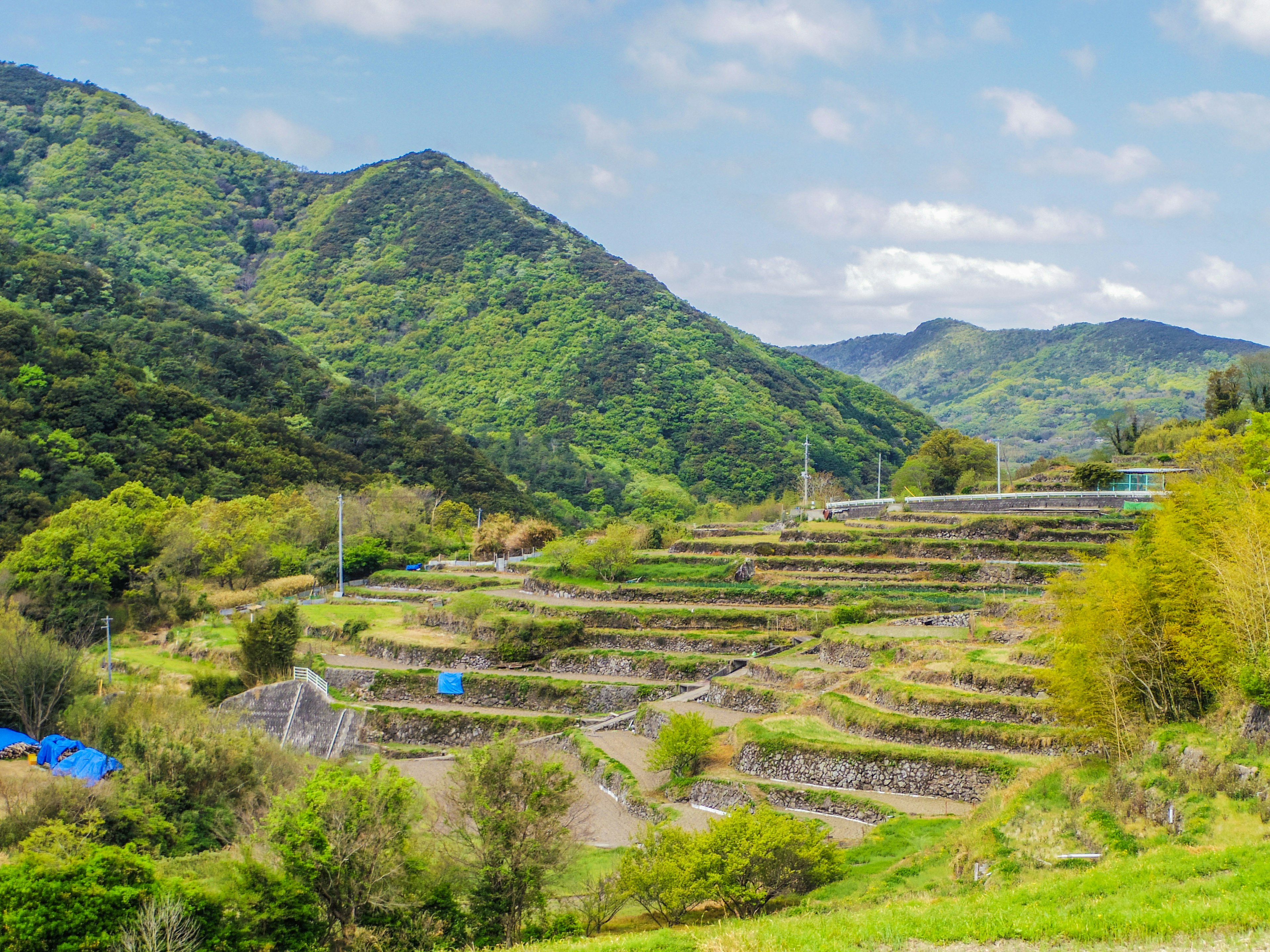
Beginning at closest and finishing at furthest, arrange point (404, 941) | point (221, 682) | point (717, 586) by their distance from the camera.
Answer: point (404, 941), point (221, 682), point (717, 586)

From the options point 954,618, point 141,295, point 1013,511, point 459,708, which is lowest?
point 459,708

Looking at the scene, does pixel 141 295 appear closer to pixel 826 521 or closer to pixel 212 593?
pixel 212 593

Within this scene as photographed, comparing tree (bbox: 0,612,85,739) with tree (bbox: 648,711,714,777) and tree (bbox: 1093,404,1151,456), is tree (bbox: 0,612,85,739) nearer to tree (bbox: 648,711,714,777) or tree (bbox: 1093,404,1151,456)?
tree (bbox: 648,711,714,777)

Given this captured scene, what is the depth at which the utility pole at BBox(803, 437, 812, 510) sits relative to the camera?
64.1 metres

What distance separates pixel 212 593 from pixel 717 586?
89.4 ft

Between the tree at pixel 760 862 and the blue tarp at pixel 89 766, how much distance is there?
1679cm

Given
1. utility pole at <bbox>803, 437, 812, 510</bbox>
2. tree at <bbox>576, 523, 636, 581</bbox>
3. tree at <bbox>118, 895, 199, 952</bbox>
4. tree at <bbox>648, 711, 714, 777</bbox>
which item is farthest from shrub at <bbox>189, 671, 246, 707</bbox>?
utility pole at <bbox>803, 437, 812, 510</bbox>

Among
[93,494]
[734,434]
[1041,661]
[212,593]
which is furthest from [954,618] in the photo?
[734,434]

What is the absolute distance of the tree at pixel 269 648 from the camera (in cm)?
3906

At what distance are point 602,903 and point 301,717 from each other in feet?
69.2

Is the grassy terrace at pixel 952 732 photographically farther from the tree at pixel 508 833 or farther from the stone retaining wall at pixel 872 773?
the tree at pixel 508 833

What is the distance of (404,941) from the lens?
1655 centimetres

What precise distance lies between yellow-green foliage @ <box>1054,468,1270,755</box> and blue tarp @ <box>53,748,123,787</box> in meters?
22.9

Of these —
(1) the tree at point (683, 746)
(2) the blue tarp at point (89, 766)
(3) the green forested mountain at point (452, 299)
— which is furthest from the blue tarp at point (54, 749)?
(3) the green forested mountain at point (452, 299)
